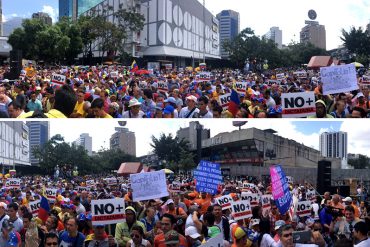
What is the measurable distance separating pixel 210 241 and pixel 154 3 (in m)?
78.7

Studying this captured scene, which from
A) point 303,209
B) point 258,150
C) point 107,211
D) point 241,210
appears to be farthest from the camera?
point 303,209

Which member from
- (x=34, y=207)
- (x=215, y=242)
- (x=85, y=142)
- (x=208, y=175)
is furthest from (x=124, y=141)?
(x=34, y=207)

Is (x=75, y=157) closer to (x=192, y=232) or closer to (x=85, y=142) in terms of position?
(x=85, y=142)

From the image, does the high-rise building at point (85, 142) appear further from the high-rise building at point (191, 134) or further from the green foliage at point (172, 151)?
the high-rise building at point (191, 134)

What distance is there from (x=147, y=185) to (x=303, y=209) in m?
2.41

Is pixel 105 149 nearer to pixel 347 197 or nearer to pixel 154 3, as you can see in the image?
pixel 347 197

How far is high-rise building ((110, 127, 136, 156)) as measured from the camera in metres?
7.25

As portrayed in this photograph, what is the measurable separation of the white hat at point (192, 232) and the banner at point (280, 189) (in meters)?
1.20

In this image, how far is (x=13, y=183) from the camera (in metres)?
7.96

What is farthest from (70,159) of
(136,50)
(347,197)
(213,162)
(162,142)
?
(136,50)

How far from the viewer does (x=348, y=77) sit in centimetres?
1077

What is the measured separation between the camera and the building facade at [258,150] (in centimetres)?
735

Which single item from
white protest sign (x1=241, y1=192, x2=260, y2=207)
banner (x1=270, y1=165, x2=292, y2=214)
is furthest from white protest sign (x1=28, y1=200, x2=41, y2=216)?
banner (x1=270, y1=165, x2=292, y2=214)

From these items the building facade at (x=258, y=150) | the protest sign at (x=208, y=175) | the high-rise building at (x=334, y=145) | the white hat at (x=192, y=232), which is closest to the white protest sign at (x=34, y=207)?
the white hat at (x=192, y=232)
